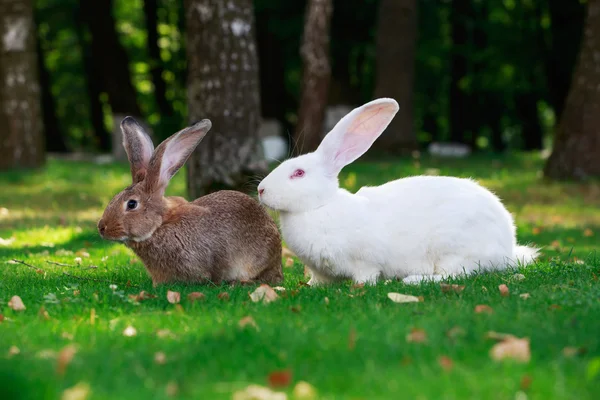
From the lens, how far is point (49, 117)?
110 ft

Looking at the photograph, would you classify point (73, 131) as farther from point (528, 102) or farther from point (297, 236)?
point (297, 236)

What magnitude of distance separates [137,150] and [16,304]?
1648 mm

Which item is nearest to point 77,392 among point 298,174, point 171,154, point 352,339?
point 352,339

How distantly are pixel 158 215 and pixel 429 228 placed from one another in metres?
2.07

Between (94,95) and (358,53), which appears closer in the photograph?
(358,53)

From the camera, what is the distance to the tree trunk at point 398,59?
2259cm

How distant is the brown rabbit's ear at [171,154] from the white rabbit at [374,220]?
64 centimetres

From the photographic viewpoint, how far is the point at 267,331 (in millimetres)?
4492

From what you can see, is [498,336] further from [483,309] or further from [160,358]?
[160,358]

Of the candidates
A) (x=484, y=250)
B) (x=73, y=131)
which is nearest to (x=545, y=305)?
(x=484, y=250)

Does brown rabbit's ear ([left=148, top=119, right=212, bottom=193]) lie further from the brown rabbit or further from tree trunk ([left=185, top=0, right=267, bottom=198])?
tree trunk ([left=185, top=0, right=267, bottom=198])

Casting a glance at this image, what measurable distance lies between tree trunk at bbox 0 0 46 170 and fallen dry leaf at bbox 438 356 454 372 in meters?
15.6

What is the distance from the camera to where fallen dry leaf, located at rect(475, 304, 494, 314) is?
193 inches

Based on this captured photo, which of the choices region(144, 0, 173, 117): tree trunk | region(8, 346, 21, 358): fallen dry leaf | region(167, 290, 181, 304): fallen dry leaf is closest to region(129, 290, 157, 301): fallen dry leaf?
region(167, 290, 181, 304): fallen dry leaf
